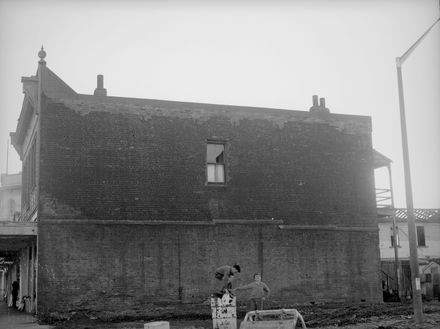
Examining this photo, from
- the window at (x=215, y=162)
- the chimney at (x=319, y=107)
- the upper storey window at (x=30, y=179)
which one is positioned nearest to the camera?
the window at (x=215, y=162)

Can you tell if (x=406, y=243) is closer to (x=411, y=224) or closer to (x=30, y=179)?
(x=30, y=179)

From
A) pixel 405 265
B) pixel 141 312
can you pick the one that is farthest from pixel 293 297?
pixel 405 265

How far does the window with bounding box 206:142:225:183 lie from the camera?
24719mm

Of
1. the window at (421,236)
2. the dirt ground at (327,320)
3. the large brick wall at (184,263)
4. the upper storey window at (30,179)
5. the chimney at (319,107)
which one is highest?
the chimney at (319,107)

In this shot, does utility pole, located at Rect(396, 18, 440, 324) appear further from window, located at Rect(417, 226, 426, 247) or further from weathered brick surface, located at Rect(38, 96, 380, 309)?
window, located at Rect(417, 226, 426, 247)

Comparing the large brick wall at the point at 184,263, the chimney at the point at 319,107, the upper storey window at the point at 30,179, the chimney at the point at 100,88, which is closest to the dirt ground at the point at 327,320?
the large brick wall at the point at 184,263

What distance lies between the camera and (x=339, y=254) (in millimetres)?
25859

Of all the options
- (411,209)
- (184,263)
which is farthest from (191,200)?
(411,209)

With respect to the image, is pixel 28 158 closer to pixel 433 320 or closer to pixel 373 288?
pixel 373 288

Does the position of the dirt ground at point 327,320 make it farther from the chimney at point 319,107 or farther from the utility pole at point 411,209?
the chimney at point 319,107

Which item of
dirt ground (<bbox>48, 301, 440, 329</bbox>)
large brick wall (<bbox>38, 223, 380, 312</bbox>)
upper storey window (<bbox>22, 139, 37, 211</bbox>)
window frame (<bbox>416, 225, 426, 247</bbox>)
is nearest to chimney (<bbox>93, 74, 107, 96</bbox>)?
upper storey window (<bbox>22, 139, 37, 211</bbox>)

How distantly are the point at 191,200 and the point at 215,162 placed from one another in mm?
1984

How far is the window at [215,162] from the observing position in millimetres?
24719

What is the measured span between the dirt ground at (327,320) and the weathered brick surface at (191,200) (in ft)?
6.75
